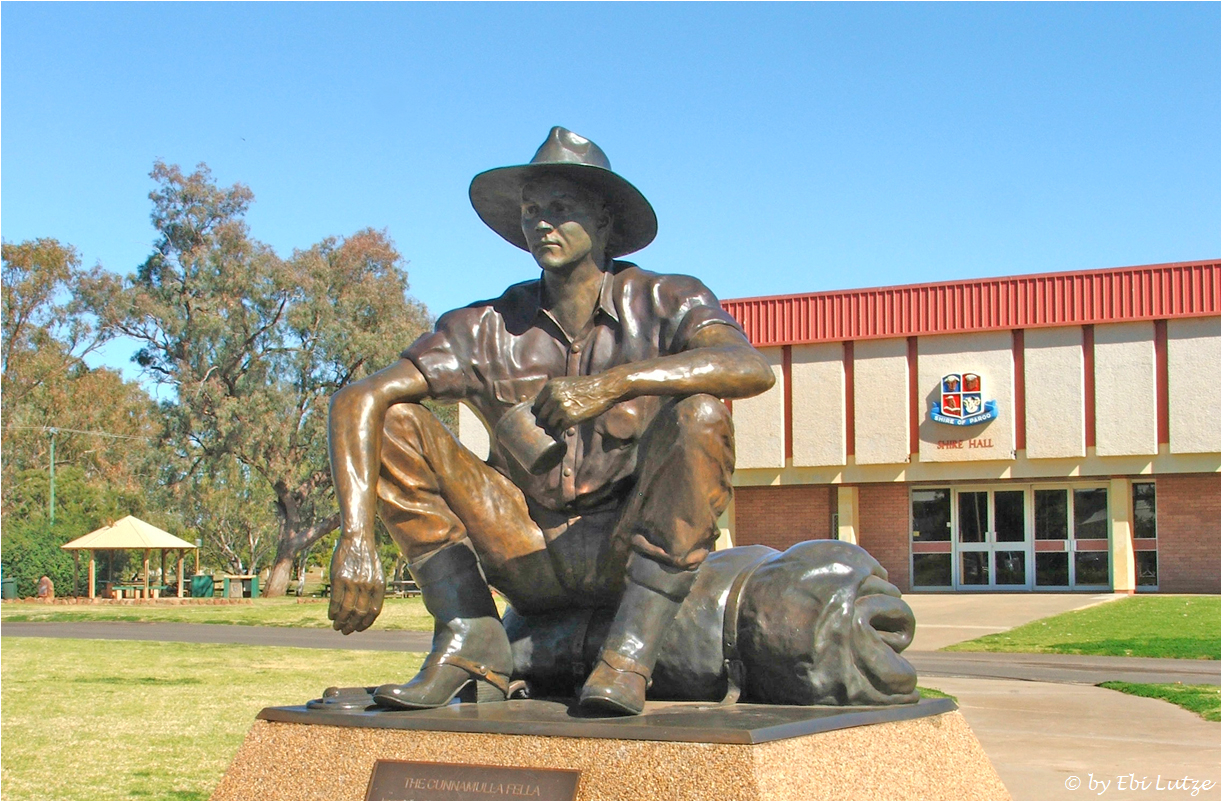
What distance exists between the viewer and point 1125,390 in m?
28.8

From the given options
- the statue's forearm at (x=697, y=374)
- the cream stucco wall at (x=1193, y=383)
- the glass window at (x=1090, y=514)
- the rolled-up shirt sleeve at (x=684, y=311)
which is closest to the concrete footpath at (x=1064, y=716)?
the rolled-up shirt sleeve at (x=684, y=311)

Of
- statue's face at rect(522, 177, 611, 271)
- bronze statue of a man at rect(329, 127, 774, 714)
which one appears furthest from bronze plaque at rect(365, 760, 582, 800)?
statue's face at rect(522, 177, 611, 271)

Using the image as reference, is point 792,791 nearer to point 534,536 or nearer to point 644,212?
point 534,536

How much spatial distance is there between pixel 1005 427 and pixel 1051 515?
2.60 meters

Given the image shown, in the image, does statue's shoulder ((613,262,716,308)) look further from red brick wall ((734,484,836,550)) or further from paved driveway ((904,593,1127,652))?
red brick wall ((734,484,836,550))

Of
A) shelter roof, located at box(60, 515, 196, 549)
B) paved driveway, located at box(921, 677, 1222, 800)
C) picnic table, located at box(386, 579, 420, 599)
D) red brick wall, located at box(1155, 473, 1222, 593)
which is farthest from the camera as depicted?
picnic table, located at box(386, 579, 420, 599)

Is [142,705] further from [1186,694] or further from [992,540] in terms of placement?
[992,540]

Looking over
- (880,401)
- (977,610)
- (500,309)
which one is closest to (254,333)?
(880,401)

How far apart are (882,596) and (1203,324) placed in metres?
27.3

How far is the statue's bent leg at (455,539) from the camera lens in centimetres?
386

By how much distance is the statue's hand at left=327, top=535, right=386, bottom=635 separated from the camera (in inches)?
142

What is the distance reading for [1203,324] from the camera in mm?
28359

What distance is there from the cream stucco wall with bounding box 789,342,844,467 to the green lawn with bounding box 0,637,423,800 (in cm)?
1760

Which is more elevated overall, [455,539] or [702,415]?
[702,415]
